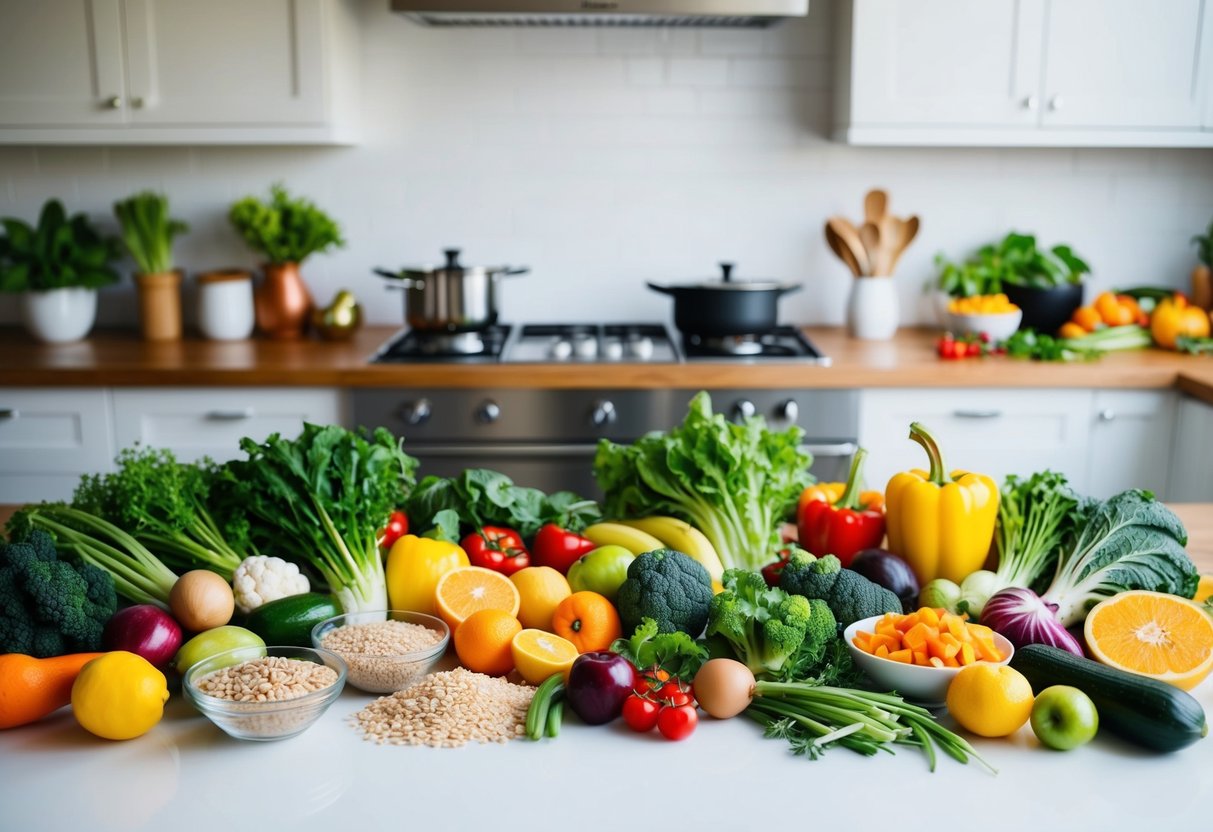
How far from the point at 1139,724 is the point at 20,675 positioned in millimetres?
1309

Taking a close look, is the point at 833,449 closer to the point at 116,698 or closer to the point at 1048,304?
the point at 1048,304

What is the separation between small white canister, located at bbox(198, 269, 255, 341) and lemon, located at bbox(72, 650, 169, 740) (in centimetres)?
250

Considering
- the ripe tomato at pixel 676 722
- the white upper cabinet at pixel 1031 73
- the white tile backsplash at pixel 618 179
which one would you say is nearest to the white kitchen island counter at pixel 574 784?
the ripe tomato at pixel 676 722

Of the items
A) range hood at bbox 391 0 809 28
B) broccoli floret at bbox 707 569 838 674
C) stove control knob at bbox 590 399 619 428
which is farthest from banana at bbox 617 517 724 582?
range hood at bbox 391 0 809 28

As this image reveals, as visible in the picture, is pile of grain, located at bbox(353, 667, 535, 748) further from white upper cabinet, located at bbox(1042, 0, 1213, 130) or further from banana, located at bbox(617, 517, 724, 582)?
white upper cabinet, located at bbox(1042, 0, 1213, 130)

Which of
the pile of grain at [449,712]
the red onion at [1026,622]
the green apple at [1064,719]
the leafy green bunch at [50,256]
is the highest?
the leafy green bunch at [50,256]

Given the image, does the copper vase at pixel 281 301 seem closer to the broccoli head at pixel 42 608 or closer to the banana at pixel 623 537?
the banana at pixel 623 537

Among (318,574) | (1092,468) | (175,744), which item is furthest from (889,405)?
(175,744)

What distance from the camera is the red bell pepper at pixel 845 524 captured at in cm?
182

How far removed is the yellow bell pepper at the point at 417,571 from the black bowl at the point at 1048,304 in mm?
2589

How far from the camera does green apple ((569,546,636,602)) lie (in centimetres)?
166

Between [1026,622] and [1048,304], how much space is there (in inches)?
95.5

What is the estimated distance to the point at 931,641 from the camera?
Result: 56.4 inches

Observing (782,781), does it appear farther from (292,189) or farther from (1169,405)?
(292,189)
